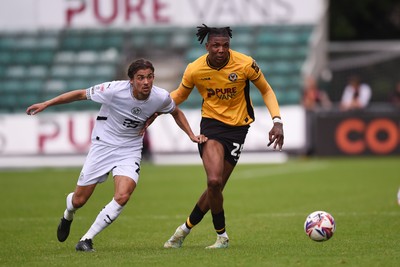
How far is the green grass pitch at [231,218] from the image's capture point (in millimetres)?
9320

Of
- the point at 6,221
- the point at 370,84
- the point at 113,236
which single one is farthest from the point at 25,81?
the point at 113,236

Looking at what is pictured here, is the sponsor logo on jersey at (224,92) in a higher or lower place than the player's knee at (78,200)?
higher

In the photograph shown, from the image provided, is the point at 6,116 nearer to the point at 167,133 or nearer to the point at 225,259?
the point at 167,133

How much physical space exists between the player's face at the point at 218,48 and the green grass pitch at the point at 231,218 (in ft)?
6.43

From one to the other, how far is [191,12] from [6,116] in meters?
6.95

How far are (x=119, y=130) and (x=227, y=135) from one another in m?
1.15

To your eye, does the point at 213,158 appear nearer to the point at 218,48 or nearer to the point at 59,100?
the point at 218,48

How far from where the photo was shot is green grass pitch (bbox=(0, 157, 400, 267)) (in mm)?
9320

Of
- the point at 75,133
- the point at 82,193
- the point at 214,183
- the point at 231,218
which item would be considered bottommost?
the point at 75,133

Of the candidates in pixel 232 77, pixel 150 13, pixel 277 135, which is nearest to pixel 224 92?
pixel 232 77

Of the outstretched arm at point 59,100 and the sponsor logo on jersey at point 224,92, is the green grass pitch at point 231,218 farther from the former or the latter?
the sponsor logo on jersey at point 224,92

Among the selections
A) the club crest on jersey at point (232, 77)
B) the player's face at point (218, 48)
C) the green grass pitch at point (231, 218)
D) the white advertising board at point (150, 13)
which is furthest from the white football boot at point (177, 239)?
the white advertising board at point (150, 13)

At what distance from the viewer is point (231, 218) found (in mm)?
13750

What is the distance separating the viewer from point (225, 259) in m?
9.07
